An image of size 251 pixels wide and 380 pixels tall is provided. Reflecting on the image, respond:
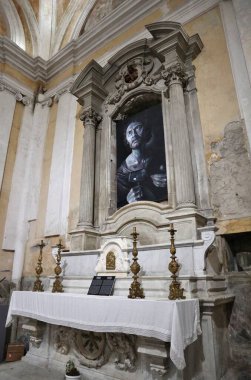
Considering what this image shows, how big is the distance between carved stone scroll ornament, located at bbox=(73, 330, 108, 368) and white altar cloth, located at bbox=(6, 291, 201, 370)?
16.5 inches

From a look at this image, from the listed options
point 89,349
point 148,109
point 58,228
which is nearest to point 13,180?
point 58,228

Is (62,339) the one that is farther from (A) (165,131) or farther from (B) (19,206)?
(B) (19,206)

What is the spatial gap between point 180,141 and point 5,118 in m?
4.69

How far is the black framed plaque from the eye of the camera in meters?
3.48

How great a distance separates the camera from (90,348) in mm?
3422

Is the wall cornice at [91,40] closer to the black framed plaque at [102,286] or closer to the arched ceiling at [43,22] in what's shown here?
the arched ceiling at [43,22]

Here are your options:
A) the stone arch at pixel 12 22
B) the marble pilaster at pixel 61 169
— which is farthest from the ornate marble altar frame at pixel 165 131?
the stone arch at pixel 12 22

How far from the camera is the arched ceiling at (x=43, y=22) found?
8188 mm

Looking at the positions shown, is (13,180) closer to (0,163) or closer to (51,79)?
(0,163)

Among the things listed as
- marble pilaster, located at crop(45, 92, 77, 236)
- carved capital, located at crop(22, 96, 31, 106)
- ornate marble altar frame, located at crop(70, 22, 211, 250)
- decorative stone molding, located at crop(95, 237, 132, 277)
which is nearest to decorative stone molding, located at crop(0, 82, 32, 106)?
carved capital, located at crop(22, 96, 31, 106)

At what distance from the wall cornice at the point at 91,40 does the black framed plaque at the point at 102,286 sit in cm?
494

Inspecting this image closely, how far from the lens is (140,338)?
9.55ft

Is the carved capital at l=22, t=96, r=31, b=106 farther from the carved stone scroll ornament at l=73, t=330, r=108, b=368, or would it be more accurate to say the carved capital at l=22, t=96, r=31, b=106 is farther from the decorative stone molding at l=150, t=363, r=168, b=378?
the decorative stone molding at l=150, t=363, r=168, b=378

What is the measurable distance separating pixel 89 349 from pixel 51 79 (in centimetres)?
703
